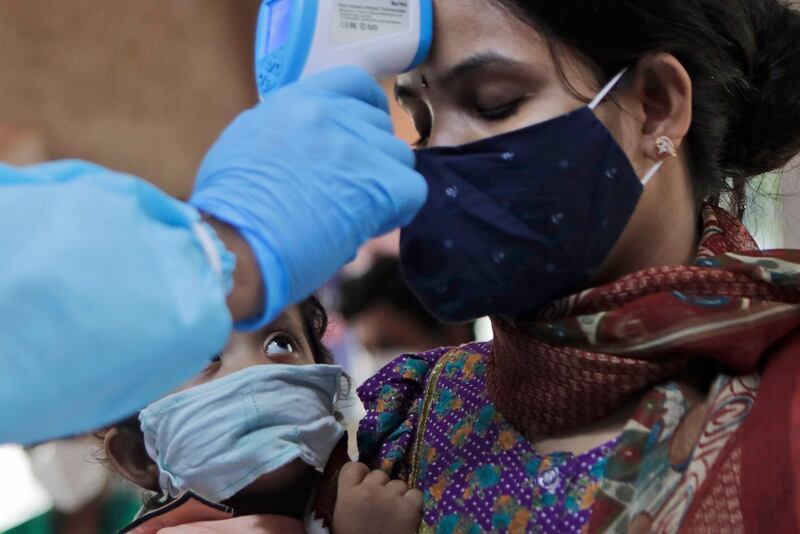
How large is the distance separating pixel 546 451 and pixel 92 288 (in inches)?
23.9

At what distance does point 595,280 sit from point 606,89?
217mm

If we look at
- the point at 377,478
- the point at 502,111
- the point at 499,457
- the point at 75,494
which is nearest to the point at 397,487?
the point at 377,478

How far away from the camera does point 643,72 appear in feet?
3.61

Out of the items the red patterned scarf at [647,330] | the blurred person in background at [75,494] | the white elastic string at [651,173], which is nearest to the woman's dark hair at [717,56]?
the white elastic string at [651,173]

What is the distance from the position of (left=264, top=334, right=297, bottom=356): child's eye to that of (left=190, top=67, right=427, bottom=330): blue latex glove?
19.6 inches

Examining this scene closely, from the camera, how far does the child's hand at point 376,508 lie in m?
1.09

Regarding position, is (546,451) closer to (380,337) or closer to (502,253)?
(502,253)

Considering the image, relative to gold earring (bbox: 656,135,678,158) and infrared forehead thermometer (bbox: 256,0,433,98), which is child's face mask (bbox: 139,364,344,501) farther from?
gold earring (bbox: 656,135,678,158)

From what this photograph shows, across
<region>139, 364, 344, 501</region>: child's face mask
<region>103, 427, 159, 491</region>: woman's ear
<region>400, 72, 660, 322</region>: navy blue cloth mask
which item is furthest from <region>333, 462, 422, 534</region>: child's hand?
<region>103, 427, 159, 491</region>: woman's ear

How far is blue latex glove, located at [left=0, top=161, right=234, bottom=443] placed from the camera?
24.1 inches

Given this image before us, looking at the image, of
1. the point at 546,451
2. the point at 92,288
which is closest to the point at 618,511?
the point at 546,451

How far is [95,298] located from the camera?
2.06ft

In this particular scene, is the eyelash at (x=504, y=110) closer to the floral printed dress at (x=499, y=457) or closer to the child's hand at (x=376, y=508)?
the floral printed dress at (x=499, y=457)

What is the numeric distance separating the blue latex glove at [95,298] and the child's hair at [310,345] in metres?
0.67
